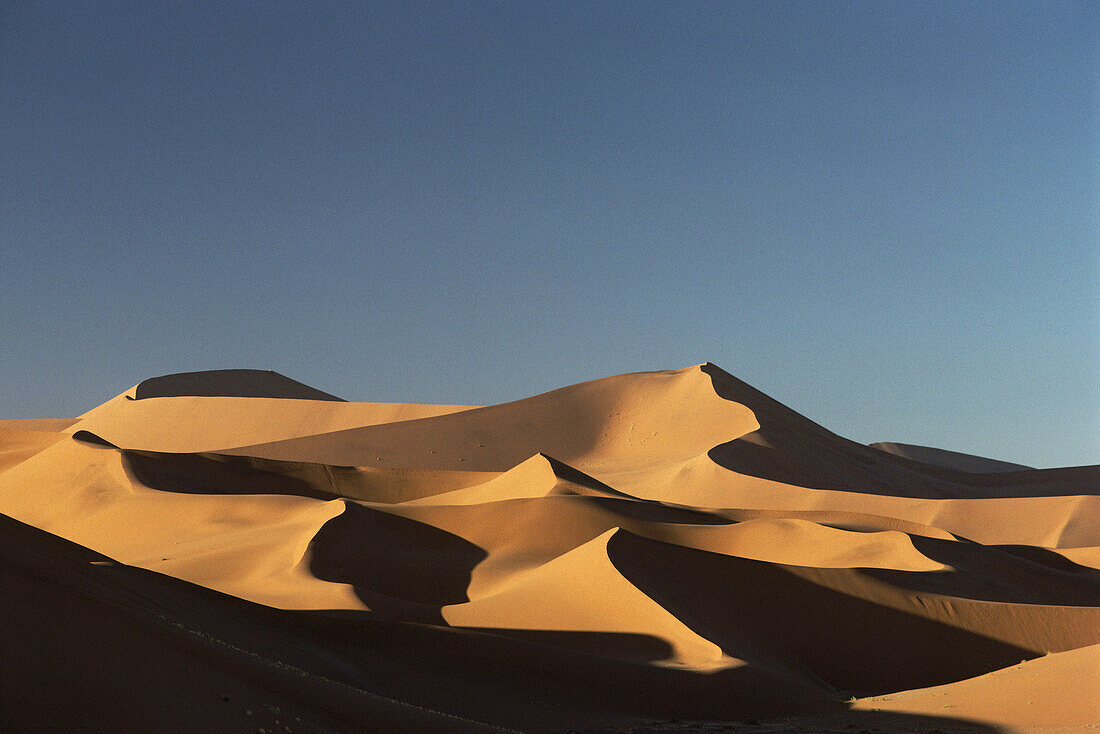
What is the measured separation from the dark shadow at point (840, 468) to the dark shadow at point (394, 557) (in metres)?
16.7

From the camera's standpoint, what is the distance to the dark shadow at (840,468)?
37.4 m

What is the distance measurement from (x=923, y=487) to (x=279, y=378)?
41.5 m

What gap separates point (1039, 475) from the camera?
42.0 m

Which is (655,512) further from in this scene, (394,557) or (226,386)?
(226,386)

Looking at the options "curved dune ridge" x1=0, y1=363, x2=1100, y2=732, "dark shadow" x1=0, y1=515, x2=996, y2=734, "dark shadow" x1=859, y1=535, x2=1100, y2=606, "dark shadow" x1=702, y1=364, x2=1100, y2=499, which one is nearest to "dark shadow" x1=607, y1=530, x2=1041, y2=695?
"curved dune ridge" x1=0, y1=363, x2=1100, y2=732

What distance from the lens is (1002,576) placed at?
A: 2141cm

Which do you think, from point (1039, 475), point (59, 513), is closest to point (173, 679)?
point (59, 513)

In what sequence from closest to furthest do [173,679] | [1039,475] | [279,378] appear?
[173,679] → [1039,475] → [279,378]

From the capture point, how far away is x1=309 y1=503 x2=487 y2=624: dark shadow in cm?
1900

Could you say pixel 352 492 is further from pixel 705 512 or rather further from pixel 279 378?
pixel 279 378

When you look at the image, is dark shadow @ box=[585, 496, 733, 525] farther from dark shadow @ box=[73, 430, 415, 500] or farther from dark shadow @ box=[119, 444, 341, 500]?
dark shadow @ box=[119, 444, 341, 500]

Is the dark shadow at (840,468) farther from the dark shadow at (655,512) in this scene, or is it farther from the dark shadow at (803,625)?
the dark shadow at (803,625)

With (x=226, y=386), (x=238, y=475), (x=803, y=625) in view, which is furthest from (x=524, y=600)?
(x=226, y=386)

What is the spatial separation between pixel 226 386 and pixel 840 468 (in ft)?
122
